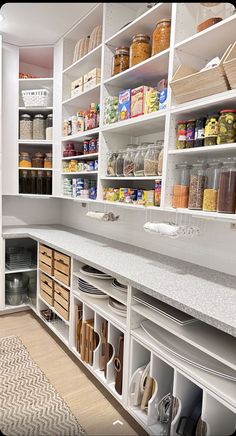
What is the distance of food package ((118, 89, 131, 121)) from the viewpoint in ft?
6.33

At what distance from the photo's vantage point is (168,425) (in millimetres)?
1366

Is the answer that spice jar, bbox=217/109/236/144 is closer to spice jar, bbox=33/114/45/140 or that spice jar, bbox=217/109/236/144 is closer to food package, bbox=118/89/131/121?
food package, bbox=118/89/131/121

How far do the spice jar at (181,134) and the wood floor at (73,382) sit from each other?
1.56m

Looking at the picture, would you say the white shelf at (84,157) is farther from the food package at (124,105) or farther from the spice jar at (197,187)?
the spice jar at (197,187)

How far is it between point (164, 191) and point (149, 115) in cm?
47

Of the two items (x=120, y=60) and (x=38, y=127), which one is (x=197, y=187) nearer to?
(x=120, y=60)

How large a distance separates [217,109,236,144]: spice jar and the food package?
741 mm

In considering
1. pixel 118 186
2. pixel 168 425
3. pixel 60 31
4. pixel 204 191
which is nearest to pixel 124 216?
pixel 118 186

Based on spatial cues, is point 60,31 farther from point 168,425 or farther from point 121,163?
point 168,425

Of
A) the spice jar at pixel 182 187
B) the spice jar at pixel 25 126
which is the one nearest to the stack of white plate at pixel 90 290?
the spice jar at pixel 182 187

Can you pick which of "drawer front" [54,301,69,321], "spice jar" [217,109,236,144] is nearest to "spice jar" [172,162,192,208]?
"spice jar" [217,109,236,144]

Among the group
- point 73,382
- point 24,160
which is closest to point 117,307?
point 73,382

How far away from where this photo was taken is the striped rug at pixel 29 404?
159 cm

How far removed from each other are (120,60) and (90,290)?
1.57 metres
